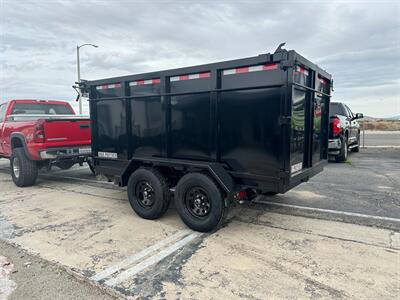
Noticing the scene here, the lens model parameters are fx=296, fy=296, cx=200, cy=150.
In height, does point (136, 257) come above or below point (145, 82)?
below

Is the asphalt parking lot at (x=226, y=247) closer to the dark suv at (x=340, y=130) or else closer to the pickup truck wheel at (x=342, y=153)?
the dark suv at (x=340, y=130)

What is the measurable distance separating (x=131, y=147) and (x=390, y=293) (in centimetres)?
402

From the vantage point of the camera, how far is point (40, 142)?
22.0 feet

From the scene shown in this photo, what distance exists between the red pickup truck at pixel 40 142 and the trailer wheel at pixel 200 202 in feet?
13.0

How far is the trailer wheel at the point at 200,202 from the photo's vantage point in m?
3.89

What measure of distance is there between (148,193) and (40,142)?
137 inches

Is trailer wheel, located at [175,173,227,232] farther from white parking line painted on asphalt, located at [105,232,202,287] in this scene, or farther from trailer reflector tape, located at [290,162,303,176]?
trailer reflector tape, located at [290,162,303,176]

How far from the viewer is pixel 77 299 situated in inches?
105

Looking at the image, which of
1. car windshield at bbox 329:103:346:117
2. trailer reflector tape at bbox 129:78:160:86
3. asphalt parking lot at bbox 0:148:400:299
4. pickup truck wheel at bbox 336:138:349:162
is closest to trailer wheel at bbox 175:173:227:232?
asphalt parking lot at bbox 0:148:400:299

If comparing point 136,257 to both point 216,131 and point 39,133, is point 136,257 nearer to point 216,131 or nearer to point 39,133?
point 216,131

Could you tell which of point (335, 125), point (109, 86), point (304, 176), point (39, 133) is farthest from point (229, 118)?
point (335, 125)

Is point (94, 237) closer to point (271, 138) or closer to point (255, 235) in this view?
point (255, 235)

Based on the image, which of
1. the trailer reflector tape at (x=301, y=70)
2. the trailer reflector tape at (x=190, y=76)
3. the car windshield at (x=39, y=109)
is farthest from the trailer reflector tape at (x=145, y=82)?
the car windshield at (x=39, y=109)

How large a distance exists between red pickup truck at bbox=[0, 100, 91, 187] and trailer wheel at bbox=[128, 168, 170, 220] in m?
2.98
